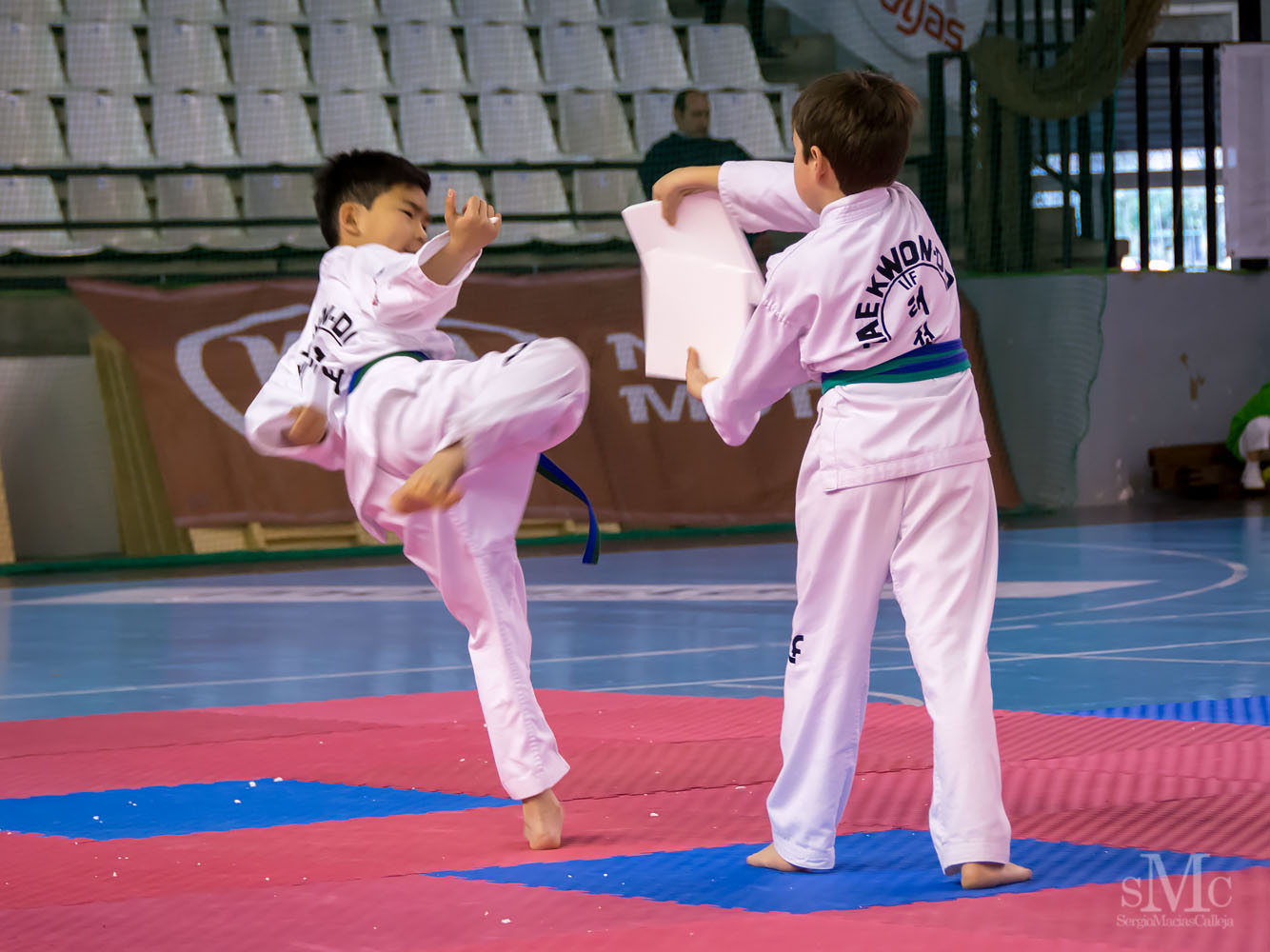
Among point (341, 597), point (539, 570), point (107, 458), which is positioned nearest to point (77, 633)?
point (341, 597)

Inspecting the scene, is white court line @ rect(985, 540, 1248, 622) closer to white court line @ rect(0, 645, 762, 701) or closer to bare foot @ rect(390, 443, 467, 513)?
white court line @ rect(0, 645, 762, 701)

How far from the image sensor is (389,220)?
10.2 ft

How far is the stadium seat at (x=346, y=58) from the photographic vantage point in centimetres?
1180

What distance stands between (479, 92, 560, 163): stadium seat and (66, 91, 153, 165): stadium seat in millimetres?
2342

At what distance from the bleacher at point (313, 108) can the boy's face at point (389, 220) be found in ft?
24.1

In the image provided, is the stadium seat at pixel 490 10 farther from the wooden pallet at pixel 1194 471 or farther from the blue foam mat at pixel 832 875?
the blue foam mat at pixel 832 875

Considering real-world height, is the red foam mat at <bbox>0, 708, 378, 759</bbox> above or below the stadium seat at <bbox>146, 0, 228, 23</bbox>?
below

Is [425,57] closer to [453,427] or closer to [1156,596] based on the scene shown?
[1156,596]

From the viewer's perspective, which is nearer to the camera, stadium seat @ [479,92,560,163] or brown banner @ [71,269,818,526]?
brown banner @ [71,269,818,526]

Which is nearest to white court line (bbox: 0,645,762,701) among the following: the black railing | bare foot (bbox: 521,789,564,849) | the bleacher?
bare foot (bbox: 521,789,564,849)

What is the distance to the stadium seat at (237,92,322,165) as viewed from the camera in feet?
37.2

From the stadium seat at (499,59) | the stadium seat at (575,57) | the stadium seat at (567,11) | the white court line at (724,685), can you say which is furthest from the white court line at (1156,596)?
the stadium seat at (567,11)

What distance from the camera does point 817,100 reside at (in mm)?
2559

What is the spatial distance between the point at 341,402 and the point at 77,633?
396 centimetres
